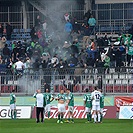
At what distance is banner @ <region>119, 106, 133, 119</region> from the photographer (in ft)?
153

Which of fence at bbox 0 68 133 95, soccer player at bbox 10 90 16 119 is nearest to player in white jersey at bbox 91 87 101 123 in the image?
fence at bbox 0 68 133 95

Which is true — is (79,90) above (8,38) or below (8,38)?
below

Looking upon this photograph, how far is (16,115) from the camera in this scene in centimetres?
4878

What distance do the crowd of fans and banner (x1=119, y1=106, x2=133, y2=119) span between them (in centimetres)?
290

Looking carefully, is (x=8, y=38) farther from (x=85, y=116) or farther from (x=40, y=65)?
(x=85, y=116)

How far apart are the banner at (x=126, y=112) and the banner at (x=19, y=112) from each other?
602cm

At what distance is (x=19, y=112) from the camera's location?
48.9 m

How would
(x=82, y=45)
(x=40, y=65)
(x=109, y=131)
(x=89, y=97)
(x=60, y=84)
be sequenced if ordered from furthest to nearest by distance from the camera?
1. (x=82, y=45)
2. (x=40, y=65)
3. (x=60, y=84)
4. (x=89, y=97)
5. (x=109, y=131)

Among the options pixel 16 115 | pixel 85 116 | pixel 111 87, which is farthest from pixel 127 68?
pixel 16 115

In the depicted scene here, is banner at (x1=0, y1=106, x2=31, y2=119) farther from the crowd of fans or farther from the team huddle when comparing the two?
the team huddle

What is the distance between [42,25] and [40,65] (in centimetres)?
668

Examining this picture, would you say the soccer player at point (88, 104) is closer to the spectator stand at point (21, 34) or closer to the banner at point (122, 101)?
the banner at point (122, 101)

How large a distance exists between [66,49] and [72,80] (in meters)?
6.24

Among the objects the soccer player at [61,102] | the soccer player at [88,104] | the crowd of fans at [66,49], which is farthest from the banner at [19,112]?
the soccer player at [61,102]
